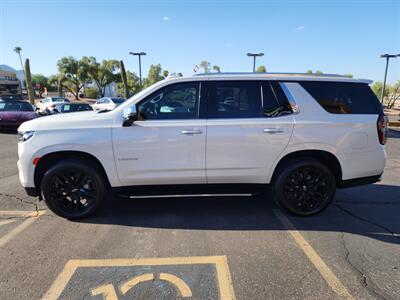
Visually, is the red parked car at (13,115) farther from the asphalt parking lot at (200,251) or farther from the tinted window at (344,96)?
the tinted window at (344,96)

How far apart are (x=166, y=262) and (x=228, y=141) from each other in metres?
1.70

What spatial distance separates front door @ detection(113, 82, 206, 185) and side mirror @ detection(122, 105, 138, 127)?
53mm

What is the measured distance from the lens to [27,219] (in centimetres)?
445

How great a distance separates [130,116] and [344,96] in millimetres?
2907

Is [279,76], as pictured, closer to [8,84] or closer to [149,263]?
[149,263]

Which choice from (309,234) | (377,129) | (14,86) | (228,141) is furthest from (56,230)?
(14,86)

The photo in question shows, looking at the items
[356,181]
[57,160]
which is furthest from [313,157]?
[57,160]

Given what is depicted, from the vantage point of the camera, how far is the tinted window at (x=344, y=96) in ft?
14.2

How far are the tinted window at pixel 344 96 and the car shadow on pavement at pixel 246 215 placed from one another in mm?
1508

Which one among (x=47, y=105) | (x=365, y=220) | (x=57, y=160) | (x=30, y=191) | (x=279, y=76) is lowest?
(x=365, y=220)

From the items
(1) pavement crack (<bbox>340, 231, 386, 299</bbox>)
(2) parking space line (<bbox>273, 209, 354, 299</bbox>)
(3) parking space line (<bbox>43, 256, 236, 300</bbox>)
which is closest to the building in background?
(3) parking space line (<bbox>43, 256, 236, 300</bbox>)

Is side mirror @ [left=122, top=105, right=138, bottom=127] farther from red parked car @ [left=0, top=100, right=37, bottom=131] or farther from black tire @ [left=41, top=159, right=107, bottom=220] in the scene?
red parked car @ [left=0, top=100, right=37, bottom=131]

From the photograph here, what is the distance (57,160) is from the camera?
4301 millimetres

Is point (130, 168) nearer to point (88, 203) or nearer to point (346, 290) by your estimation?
point (88, 203)
